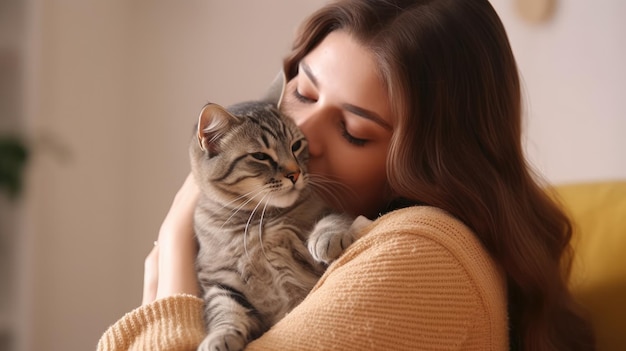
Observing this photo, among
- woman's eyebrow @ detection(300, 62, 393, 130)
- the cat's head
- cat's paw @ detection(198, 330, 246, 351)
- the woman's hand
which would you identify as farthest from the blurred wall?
cat's paw @ detection(198, 330, 246, 351)

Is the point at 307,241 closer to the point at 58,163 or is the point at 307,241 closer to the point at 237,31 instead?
the point at 237,31

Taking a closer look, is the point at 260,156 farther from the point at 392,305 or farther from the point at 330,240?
the point at 392,305

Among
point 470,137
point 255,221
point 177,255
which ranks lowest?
point 177,255

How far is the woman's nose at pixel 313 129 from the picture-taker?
Result: 1.34 metres

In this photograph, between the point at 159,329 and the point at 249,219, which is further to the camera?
the point at 249,219

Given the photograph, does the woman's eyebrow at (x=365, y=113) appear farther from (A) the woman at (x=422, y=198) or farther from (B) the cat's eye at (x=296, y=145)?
(B) the cat's eye at (x=296, y=145)

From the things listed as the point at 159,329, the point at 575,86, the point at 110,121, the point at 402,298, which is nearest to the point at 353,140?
the point at 402,298

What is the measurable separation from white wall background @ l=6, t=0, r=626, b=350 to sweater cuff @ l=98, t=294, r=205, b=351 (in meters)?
1.70

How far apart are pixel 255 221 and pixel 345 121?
27cm

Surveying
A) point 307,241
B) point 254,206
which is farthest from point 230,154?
point 307,241

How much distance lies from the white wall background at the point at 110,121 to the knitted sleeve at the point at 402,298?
175 cm

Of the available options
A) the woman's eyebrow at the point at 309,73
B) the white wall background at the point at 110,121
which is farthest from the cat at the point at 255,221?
the white wall background at the point at 110,121

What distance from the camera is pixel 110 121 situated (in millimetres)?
3086

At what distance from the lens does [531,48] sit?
2.20 meters
